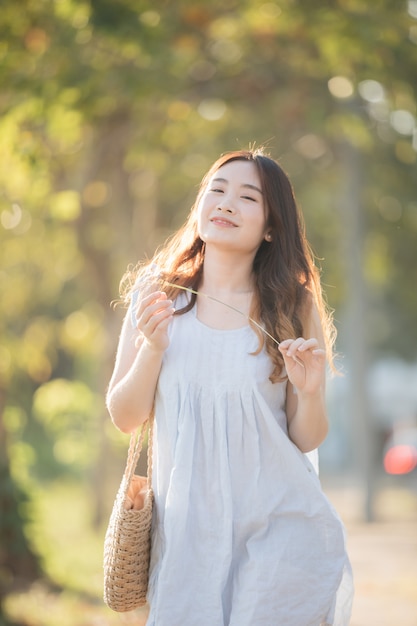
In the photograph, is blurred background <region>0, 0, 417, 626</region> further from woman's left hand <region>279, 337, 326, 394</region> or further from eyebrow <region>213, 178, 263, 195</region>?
woman's left hand <region>279, 337, 326, 394</region>

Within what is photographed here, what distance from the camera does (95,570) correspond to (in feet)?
32.8

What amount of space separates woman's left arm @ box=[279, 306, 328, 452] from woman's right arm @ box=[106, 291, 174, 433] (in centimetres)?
37

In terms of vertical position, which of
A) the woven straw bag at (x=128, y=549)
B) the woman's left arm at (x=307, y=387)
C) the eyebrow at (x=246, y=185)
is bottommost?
the woven straw bag at (x=128, y=549)

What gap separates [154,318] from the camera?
309 centimetres

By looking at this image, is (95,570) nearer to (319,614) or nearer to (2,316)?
(2,316)

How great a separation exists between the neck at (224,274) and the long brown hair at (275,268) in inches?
2.1

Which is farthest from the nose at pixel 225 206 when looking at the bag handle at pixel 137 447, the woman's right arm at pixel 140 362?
the bag handle at pixel 137 447

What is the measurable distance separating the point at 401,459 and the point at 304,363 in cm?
1734

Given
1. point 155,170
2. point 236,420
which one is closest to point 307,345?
point 236,420

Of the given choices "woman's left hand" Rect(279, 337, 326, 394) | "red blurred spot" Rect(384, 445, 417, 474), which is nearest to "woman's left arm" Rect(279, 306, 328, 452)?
"woman's left hand" Rect(279, 337, 326, 394)

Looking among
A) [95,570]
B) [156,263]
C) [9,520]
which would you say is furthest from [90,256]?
[156,263]

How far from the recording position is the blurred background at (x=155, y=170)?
281 inches

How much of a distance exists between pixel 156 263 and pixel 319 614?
132cm

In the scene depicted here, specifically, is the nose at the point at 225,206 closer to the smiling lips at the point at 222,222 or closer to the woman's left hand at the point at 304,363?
the smiling lips at the point at 222,222
